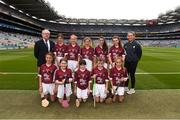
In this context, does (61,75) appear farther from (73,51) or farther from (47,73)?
(73,51)

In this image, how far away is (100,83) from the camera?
8203 mm

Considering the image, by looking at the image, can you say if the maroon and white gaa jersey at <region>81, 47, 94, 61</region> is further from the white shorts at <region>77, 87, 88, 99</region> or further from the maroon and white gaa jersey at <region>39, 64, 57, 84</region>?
the white shorts at <region>77, 87, 88, 99</region>

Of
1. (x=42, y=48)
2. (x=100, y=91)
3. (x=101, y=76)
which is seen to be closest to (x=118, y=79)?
(x=101, y=76)

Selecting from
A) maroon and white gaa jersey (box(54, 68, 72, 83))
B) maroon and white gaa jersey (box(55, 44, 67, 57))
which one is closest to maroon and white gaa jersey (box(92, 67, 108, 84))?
maroon and white gaa jersey (box(54, 68, 72, 83))

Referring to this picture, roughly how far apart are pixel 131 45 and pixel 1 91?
4541mm

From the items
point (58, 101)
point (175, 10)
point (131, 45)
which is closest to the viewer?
point (58, 101)

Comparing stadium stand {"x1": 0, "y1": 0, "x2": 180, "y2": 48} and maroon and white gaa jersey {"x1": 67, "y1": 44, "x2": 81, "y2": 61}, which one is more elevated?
stadium stand {"x1": 0, "y1": 0, "x2": 180, "y2": 48}

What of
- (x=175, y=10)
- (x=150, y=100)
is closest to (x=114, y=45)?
(x=150, y=100)

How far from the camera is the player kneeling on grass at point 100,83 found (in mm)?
8062

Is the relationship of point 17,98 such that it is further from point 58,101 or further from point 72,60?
point 72,60

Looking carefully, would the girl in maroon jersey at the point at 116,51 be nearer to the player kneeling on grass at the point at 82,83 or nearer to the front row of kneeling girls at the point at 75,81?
the front row of kneeling girls at the point at 75,81

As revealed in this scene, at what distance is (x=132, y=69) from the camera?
9422 millimetres

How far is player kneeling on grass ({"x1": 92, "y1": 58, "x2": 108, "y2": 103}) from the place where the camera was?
8.06m

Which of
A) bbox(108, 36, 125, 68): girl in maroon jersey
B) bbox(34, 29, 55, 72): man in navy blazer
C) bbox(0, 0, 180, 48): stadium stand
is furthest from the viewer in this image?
bbox(0, 0, 180, 48): stadium stand
